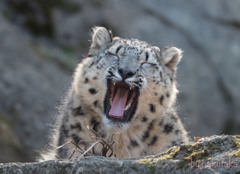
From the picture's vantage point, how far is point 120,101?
632 cm

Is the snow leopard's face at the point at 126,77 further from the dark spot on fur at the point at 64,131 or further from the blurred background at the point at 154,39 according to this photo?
the blurred background at the point at 154,39

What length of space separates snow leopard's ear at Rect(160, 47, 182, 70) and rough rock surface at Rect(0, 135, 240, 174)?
3.42 metres

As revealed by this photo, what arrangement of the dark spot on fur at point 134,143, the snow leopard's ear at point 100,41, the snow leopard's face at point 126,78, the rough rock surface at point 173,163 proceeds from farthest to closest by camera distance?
1. the snow leopard's ear at point 100,41
2. the dark spot on fur at point 134,143
3. the snow leopard's face at point 126,78
4. the rough rock surface at point 173,163

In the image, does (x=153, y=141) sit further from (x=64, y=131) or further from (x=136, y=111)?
(x=64, y=131)

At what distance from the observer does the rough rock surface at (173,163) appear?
3436 mm

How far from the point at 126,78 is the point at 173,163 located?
2685 millimetres

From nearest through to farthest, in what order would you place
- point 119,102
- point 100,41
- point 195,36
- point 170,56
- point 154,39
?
1. point 119,102
2. point 100,41
3. point 170,56
4. point 154,39
5. point 195,36

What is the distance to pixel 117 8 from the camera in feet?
61.5

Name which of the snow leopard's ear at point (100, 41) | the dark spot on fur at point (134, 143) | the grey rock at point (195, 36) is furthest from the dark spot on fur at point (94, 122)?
the grey rock at point (195, 36)

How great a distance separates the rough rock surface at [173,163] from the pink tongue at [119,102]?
2.50m

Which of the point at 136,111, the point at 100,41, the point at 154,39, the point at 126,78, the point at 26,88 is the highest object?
the point at 154,39

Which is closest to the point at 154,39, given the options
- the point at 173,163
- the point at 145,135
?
the point at 145,135

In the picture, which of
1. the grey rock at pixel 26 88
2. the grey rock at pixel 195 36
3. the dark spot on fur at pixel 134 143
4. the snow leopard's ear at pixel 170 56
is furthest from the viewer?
the grey rock at pixel 195 36

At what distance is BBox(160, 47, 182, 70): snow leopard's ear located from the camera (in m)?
7.16
